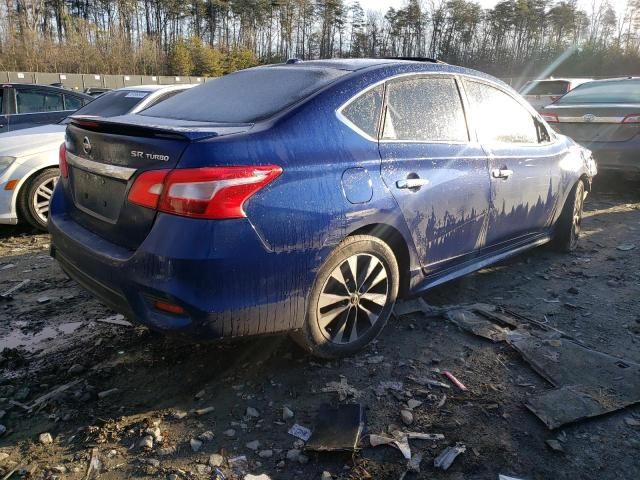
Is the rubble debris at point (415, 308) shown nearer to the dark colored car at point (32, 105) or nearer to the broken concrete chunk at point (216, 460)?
the broken concrete chunk at point (216, 460)

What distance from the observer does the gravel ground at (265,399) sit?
2.21m

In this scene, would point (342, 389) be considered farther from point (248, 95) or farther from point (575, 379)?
point (248, 95)

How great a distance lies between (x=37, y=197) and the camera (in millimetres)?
5465

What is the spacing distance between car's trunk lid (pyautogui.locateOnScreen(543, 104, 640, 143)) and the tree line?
3508 centimetres

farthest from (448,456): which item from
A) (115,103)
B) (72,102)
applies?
(72,102)

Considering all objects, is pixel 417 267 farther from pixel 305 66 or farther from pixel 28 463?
pixel 28 463

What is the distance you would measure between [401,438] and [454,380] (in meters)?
0.61

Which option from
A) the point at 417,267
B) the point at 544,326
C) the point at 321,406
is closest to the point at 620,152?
the point at 544,326

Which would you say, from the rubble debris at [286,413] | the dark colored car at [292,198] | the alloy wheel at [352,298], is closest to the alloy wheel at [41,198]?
the dark colored car at [292,198]

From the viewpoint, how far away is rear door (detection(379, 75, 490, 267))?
2.97m

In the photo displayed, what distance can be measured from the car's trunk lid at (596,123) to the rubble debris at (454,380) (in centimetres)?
579

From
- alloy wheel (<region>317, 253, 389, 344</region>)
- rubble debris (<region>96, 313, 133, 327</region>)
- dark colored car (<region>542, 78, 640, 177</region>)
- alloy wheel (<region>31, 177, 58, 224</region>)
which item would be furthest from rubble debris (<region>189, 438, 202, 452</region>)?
dark colored car (<region>542, 78, 640, 177</region>)

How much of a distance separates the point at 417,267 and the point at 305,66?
1.45 m

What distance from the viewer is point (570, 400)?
8.70 ft
